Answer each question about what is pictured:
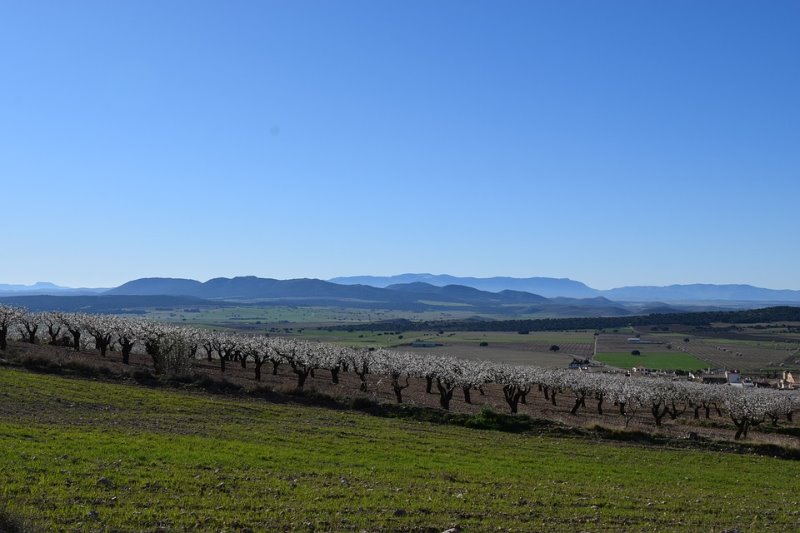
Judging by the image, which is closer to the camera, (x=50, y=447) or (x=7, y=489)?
(x=7, y=489)

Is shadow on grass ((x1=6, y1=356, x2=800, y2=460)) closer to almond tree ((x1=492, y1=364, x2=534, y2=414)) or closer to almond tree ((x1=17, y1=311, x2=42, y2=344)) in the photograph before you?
almond tree ((x1=492, y1=364, x2=534, y2=414))

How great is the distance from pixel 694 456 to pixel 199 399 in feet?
91.8

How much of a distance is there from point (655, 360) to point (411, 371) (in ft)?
332

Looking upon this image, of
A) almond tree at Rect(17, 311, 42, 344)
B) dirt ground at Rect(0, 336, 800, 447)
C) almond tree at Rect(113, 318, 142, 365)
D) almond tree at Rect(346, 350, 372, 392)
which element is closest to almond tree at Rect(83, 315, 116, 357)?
almond tree at Rect(113, 318, 142, 365)

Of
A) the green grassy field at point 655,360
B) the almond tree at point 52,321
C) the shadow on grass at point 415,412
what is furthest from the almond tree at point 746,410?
the green grassy field at point 655,360

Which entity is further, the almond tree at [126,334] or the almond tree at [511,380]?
the almond tree at [126,334]

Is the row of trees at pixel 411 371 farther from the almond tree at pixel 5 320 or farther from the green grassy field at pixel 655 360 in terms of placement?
the green grassy field at pixel 655 360

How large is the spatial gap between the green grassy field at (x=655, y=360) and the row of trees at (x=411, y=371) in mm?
62685

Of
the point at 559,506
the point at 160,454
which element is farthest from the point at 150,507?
the point at 559,506

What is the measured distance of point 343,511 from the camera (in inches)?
632

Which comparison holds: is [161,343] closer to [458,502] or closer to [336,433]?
[336,433]

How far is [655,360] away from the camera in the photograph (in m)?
163

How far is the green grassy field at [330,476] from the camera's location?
15.3 m

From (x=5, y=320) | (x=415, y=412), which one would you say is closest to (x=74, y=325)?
(x=5, y=320)
